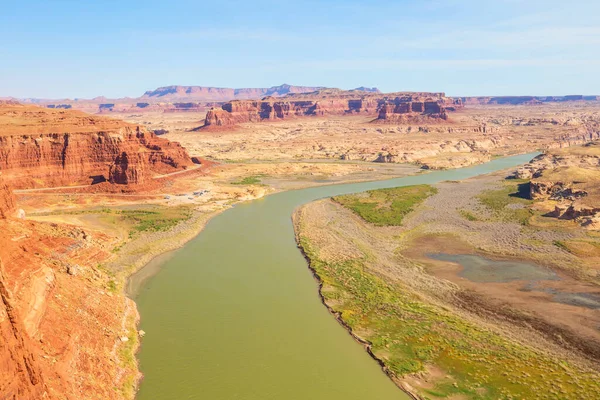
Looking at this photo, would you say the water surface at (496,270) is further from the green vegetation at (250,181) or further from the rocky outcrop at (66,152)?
the rocky outcrop at (66,152)

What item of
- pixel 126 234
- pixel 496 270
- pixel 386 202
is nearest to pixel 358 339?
pixel 496 270

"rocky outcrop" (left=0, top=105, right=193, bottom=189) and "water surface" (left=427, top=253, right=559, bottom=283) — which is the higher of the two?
"rocky outcrop" (left=0, top=105, right=193, bottom=189)

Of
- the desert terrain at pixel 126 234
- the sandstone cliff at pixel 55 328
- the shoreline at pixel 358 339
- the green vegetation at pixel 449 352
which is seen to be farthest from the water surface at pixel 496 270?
the sandstone cliff at pixel 55 328

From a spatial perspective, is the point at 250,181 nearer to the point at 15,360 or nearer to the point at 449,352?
the point at 449,352

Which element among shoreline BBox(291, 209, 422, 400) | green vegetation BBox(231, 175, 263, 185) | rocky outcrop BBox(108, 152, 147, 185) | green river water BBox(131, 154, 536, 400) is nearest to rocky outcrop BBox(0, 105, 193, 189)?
rocky outcrop BBox(108, 152, 147, 185)

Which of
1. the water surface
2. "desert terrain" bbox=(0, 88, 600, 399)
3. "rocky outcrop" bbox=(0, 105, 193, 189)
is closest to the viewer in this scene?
"desert terrain" bbox=(0, 88, 600, 399)

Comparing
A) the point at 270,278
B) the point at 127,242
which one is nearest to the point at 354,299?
the point at 270,278

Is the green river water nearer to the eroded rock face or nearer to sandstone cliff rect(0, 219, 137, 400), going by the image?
sandstone cliff rect(0, 219, 137, 400)

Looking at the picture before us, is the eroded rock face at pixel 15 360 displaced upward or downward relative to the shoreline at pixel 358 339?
upward
